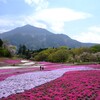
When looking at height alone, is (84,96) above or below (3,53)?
below

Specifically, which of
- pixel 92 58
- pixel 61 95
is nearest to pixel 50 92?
pixel 61 95

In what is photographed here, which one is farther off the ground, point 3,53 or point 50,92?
point 3,53

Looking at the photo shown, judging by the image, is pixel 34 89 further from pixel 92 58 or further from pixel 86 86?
pixel 92 58

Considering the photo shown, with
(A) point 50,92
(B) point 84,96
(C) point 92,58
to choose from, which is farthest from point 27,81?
(C) point 92,58

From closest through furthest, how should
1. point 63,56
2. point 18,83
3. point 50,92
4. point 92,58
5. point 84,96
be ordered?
point 84,96, point 50,92, point 18,83, point 92,58, point 63,56

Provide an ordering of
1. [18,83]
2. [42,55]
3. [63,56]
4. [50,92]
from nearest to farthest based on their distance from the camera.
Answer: [50,92] < [18,83] < [63,56] < [42,55]

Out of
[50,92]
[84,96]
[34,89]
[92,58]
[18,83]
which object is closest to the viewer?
[84,96]

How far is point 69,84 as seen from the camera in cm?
2364

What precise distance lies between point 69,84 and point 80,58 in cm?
8439

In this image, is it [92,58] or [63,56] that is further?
[63,56]

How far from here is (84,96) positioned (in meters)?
18.8

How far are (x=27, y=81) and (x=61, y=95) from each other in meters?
8.37

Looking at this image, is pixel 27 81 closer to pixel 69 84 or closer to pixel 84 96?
pixel 69 84

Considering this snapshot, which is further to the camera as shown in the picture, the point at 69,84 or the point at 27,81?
the point at 27,81
